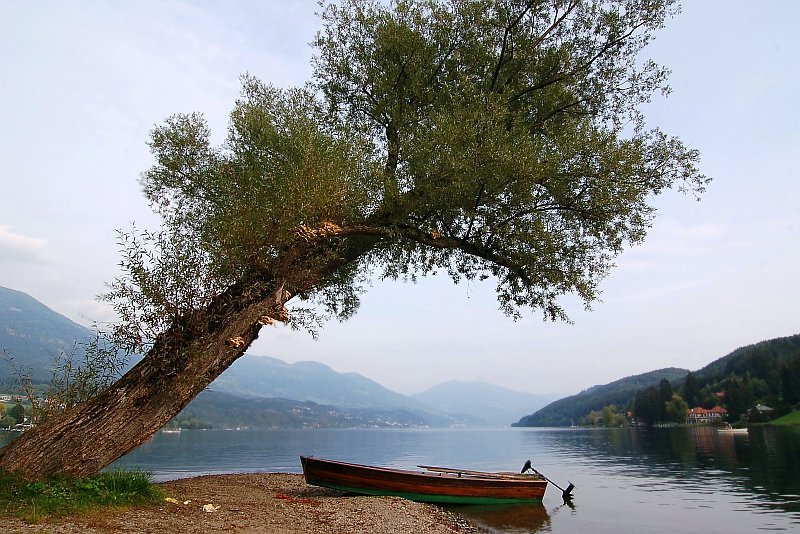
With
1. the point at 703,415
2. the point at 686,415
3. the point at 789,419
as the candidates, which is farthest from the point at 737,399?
the point at 703,415

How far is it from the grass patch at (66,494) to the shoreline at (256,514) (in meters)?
0.31

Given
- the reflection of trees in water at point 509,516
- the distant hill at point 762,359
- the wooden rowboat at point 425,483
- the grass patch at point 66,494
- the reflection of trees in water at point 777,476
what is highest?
the distant hill at point 762,359

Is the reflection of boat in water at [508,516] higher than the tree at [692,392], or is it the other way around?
the tree at [692,392]

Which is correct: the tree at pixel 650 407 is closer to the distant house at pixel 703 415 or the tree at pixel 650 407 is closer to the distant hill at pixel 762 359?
the distant house at pixel 703 415

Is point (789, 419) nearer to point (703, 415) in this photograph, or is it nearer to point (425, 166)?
point (703, 415)

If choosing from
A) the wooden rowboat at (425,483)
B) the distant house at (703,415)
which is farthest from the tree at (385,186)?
the distant house at (703,415)

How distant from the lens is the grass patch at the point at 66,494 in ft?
32.0

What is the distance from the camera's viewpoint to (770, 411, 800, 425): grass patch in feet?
340

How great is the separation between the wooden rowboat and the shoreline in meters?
0.57

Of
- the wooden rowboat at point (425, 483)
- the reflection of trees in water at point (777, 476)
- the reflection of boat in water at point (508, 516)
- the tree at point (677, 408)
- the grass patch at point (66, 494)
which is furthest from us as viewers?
the tree at point (677, 408)

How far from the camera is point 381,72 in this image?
18.1 meters

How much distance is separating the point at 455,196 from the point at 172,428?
8018 inches

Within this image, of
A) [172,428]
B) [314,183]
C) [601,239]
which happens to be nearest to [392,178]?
[314,183]

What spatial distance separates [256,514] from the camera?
1279 centimetres
